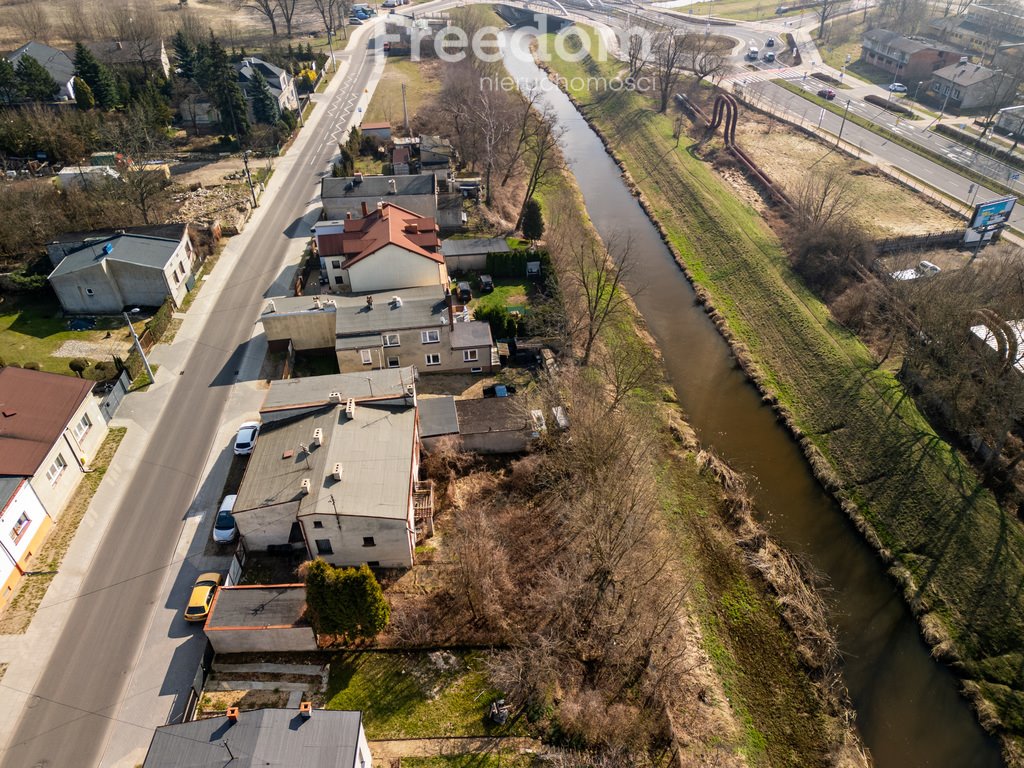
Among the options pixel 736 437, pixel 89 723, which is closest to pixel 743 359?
pixel 736 437

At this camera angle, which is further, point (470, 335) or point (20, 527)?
point (470, 335)

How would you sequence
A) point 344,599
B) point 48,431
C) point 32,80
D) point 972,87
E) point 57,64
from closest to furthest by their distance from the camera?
1. point 344,599
2. point 48,431
3. point 32,80
4. point 57,64
5. point 972,87

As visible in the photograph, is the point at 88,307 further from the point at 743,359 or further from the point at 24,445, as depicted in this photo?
the point at 743,359

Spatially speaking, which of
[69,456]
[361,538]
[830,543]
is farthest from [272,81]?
[830,543]

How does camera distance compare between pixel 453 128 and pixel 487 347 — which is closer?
pixel 487 347

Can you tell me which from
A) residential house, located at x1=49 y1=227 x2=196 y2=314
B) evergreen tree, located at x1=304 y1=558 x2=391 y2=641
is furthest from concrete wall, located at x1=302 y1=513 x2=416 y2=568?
residential house, located at x1=49 y1=227 x2=196 y2=314

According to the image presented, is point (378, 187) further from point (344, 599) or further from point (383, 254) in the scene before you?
point (344, 599)

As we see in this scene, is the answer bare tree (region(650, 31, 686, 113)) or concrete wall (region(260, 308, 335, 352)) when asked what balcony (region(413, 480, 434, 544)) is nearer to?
concrete wall (region(260, 308, 335, 352))
